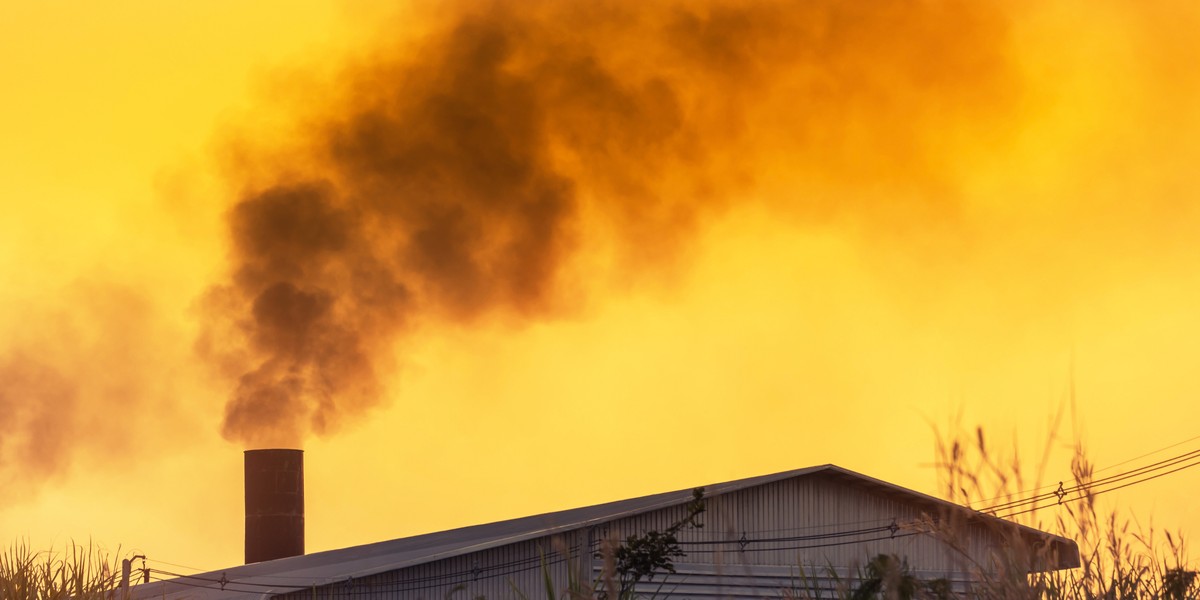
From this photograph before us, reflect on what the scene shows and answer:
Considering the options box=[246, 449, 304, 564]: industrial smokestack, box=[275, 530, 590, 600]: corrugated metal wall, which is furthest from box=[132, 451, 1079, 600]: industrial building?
box=[246, 449, 304, 564]: industrial smokestack

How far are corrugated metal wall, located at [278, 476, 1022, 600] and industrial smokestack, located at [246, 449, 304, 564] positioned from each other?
1680 centimetres

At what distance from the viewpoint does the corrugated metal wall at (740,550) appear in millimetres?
25734

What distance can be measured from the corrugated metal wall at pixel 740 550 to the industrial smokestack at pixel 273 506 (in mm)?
16803

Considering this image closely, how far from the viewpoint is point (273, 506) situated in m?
42.2

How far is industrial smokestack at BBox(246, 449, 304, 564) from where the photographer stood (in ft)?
138

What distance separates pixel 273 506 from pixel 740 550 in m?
20.8

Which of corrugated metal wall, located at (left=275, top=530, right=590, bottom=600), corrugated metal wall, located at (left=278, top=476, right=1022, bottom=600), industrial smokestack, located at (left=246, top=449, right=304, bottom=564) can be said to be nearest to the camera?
corrugated metal wall, located at (left=275, top=530, right=590, bottom=600)

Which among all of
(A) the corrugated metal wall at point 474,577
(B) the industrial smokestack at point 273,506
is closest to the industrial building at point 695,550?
(A) the corrugated metal wall at point 474,577

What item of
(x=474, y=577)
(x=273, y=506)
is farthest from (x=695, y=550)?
(x=273, y=506)

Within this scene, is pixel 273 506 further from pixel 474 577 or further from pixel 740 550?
pixel 740 550

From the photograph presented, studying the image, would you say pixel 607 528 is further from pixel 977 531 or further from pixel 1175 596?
pixel 1175 596

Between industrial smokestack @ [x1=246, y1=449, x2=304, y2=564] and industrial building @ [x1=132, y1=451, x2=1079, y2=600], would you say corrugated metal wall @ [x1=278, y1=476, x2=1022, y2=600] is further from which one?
industrial smokestack @ [x1=246, y1=449, x2=304, y2=564]

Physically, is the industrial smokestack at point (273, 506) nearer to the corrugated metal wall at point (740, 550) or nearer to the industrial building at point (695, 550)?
the industrial building at point (695, 550)

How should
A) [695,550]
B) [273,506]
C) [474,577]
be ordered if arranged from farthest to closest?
1. [273,506]
2. [695,550]
3. [474,577]
